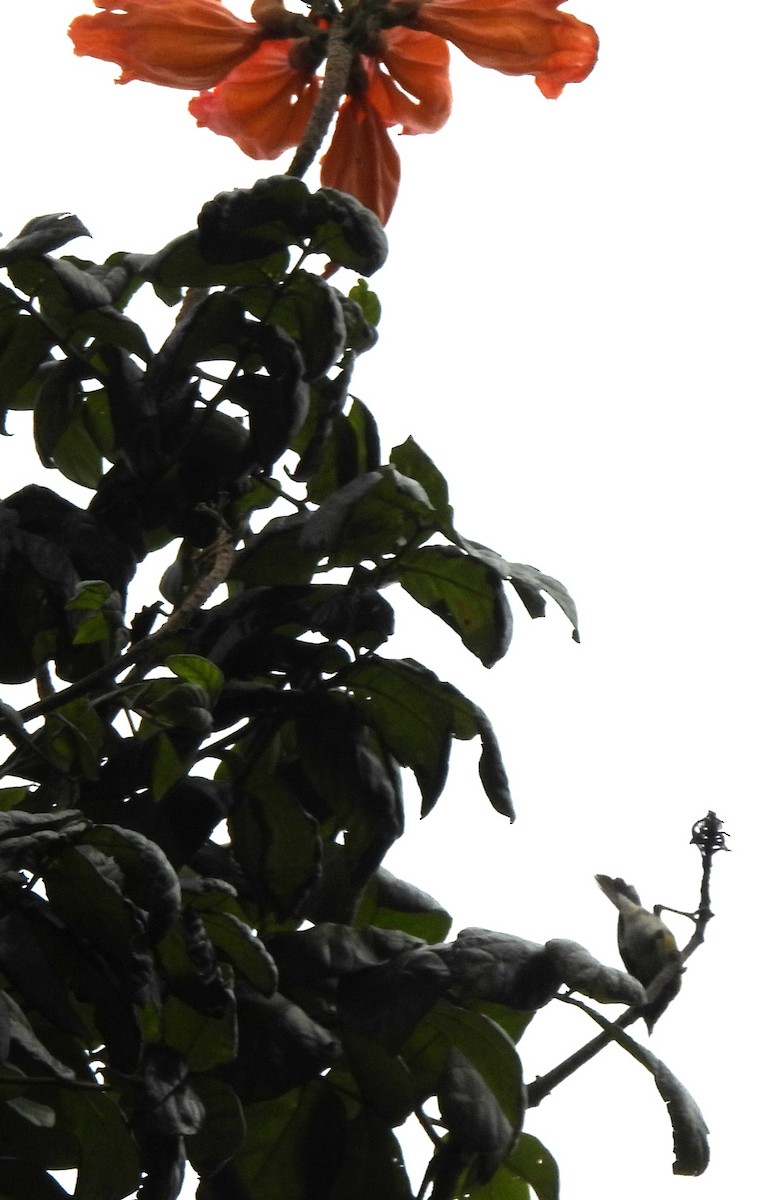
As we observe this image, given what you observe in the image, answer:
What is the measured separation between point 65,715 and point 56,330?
24 cm

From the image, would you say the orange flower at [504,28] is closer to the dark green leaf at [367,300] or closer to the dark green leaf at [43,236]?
the dark green leaf at [367,300]

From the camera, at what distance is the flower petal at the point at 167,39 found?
1229mm

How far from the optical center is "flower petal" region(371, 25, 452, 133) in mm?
1271

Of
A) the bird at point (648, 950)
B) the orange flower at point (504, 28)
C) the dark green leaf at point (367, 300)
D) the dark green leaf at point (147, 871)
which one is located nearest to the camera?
the dark green leaf at point (147, 871)

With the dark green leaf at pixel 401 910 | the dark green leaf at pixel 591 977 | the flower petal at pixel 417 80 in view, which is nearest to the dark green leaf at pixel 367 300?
the flower petal at pixel 417 80

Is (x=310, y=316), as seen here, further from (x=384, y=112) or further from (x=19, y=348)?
(x=384, y=112)

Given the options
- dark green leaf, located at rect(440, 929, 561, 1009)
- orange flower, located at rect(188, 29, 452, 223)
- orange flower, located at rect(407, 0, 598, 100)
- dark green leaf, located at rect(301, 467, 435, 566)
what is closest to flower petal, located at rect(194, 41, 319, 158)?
orange flower, located at rect(188, 29, 452, 223)

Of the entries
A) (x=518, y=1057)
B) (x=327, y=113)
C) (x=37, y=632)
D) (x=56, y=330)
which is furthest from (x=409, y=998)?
(x=327, y=113)

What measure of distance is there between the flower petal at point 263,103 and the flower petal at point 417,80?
0.22 ft

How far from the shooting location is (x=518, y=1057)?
0.80 meters

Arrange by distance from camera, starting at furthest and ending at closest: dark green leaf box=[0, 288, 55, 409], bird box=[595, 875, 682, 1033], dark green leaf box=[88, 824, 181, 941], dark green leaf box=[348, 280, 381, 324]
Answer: dark green leaf box=[348, 280, 381, 324], dark green leaf box=[0, 288, 55, 409], bird box=[595, 875, 682, 1033], dark green leaf box=[88, 824, 181, 941]

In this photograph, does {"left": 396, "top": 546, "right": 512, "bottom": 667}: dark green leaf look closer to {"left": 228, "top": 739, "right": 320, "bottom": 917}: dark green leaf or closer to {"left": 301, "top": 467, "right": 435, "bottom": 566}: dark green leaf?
{"left": 301, "top": 467, "right": 435, "bottom": 566}: dark green leaf

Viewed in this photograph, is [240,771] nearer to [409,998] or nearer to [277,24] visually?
[409,998]

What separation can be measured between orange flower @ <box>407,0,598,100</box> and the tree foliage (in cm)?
35
